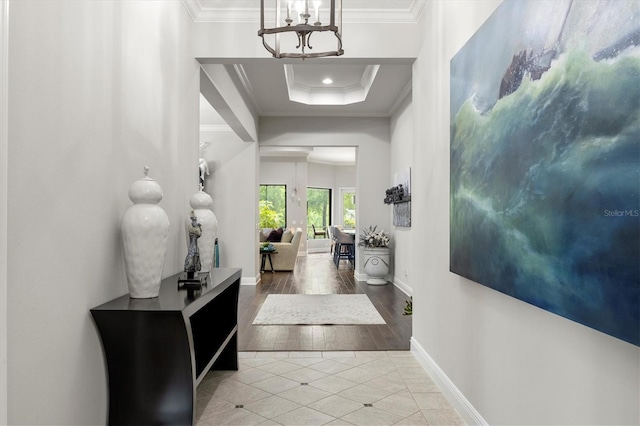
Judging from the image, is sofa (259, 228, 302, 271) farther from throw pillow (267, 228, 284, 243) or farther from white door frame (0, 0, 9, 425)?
white door frame (0, 0, 9, 425)

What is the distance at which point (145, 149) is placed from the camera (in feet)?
7.76

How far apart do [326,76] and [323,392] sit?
453cm

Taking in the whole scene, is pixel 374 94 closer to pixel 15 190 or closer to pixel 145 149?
pixel 145 149

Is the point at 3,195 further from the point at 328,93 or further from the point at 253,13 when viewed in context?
the point at 328,93

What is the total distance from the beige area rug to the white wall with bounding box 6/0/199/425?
2596 mm

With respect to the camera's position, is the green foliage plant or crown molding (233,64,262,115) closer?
crown molding (233,64,262,115)

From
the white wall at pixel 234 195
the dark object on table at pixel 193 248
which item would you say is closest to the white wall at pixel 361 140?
the white wall at pixel 234 195

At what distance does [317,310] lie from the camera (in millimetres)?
4871

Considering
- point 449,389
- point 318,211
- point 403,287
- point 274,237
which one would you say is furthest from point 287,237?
point 449,389

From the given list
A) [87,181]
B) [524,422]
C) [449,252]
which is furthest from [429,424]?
[87,181]

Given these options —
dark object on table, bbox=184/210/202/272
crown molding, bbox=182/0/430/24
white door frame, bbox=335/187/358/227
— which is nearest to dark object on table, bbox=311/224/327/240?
white door frame, bbox=335/187/358/227

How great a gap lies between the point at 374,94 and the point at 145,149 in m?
4.36

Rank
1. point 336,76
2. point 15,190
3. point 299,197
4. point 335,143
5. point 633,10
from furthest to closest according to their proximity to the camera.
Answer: point 299,197 < point 335,143 < point 336,76 < point 15,190 < point 633,10

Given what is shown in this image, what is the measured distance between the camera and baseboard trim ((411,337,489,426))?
215 centimetres
